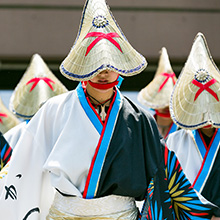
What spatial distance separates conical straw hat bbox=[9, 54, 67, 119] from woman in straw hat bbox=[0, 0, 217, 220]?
2.01m

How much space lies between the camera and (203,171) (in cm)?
445

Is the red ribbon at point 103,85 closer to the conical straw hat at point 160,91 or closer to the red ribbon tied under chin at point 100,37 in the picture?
the red ribbon tied under chin at point 100,37

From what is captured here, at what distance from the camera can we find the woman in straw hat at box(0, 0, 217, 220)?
11.2ft

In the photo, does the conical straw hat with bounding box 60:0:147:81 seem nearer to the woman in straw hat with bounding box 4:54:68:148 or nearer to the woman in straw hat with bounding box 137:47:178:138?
the woman in straw hat with bounding box 4:54:68:148

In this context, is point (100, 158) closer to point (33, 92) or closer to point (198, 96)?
point (198, 96)

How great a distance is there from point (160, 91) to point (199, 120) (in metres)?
1.69

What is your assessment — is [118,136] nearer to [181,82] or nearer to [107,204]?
[107,204]

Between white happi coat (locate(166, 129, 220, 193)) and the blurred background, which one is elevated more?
the blurred background

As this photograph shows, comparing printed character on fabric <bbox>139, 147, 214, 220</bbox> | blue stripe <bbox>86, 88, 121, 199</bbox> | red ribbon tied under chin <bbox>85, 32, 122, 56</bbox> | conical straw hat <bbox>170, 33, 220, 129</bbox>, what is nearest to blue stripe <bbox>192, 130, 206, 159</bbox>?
conical straw hat <bbox>170, 33, 220, 129</bbox>

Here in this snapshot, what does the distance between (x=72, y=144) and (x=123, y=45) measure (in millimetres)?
581

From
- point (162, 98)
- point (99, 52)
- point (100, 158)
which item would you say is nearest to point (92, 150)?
point (100, 158)

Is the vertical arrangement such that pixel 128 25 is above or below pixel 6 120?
above

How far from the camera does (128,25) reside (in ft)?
31.1

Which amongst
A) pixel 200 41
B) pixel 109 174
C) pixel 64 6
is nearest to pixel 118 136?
pixel 109 174
